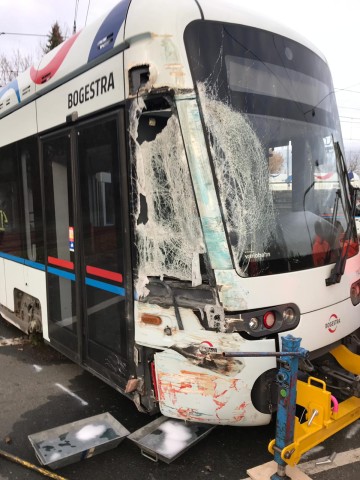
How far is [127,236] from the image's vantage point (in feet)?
10.0

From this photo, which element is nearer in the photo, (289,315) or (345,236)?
(289,315)

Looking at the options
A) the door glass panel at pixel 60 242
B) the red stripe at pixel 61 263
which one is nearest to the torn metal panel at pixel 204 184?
the door glass panel at pixel 60 242

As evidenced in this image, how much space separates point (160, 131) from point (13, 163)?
8.57ft

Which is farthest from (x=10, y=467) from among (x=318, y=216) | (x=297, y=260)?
(x=318, y=216)

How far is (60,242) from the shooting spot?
3.95 m

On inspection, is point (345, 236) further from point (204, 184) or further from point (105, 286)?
point (105, 286)

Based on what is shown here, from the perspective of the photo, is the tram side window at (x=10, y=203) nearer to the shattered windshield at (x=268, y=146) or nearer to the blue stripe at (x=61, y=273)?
the blue stripe at (x=61, y=273)

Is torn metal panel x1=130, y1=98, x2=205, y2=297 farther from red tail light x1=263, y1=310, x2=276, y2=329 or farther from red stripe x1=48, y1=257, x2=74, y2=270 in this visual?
red stripe x1=48, y1=257, x2=74, y2=270

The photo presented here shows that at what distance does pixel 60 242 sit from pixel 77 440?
1672 mm

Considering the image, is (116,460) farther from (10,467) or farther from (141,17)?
(141,17)

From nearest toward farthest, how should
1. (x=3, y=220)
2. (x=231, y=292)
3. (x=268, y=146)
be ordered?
(x=231, y=292)
(x=268, y=146)
(x=3, y=220)

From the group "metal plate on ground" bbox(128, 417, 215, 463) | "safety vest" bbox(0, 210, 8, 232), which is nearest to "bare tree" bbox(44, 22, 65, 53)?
"safety vest" bbox(0, 210, 8, 232)

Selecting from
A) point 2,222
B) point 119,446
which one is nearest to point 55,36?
point 2,222

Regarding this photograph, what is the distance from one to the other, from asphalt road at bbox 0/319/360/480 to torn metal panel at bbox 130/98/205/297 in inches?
48.8
